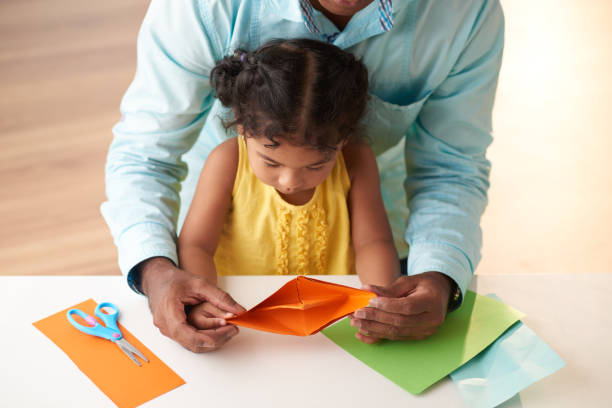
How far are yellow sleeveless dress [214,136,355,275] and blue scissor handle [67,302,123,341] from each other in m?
0.35

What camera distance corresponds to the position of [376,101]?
123cm

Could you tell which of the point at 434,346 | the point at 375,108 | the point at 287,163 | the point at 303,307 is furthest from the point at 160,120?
the point at 434,346

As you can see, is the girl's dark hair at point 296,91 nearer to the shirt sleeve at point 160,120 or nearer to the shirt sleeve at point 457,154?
the shirt sleeve at point 160,120

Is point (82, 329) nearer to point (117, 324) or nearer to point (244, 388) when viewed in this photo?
point (117, 324)

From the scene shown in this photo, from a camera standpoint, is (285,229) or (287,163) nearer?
(287,163)

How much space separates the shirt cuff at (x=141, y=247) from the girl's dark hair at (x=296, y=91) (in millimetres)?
214

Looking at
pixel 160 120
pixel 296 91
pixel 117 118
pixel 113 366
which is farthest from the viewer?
pixel 117 118

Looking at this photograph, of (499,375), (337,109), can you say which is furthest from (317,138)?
(499,375)

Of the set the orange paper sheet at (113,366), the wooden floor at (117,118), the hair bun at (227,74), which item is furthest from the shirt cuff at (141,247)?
the wooden floor at (117,118)

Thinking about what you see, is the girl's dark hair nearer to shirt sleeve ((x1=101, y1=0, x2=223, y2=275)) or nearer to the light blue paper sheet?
shirt sleeve ((x1=101, y1=0, x2=223, y2=275))

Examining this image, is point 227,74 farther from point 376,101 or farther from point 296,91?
point 376,101

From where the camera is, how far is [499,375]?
847 millimetres

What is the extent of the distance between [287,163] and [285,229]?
7.6 inches

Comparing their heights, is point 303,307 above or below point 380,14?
below
